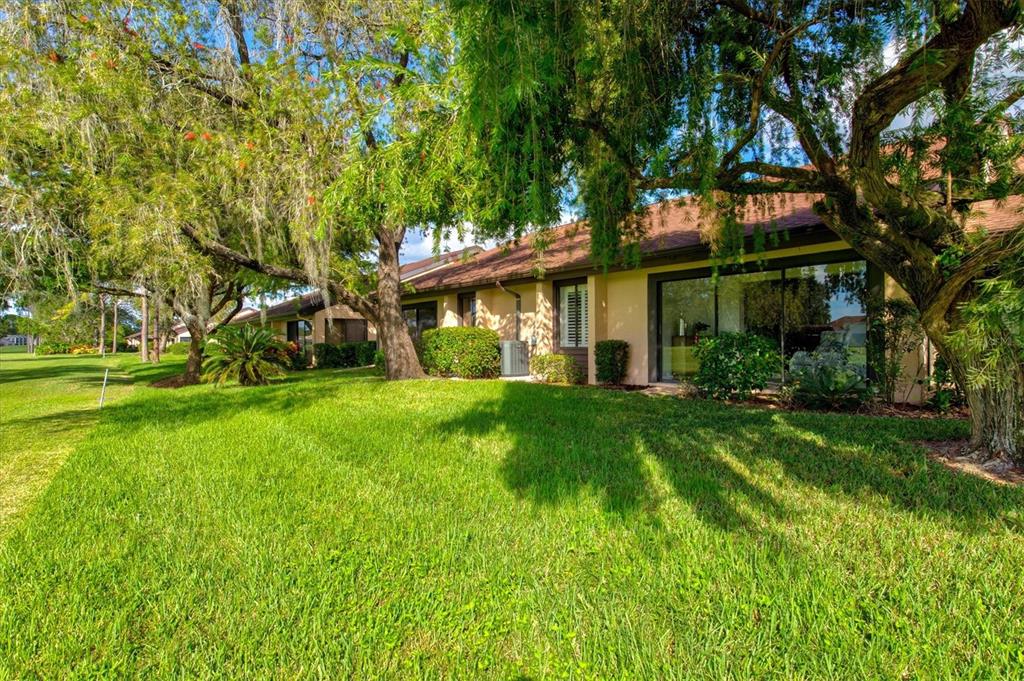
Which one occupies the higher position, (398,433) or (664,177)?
(664,177)

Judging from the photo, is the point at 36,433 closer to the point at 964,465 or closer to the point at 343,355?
the point at 964,465

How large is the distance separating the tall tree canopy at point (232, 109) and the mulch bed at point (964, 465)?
219 inches

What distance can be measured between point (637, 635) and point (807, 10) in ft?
18.9

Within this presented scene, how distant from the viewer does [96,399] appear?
12.2 meters

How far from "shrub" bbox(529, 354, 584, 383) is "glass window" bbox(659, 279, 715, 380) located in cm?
214

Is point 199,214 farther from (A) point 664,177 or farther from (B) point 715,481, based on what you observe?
(B) point 715,481

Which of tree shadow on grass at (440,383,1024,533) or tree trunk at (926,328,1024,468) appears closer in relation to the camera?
tree shadow on grass at (440,383,1024,533)

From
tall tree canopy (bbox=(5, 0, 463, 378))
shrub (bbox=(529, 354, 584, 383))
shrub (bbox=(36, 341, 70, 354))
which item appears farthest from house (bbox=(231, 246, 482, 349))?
shrub (bbox=(36, 341, 70, 354))

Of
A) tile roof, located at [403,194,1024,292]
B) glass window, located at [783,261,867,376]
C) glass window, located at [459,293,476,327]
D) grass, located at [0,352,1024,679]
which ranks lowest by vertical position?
grass, located at [0,352,1024,679]

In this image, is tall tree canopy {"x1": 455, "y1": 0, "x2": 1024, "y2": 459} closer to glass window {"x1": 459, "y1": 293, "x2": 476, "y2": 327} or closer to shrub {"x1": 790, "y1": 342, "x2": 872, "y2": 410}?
shrub {"x1": 790, "y1": 342, "x2": 872, "y2": 410}

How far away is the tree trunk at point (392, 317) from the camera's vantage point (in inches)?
519

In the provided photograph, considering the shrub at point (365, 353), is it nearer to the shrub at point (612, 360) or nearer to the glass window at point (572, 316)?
the glass window at point (572, 316)

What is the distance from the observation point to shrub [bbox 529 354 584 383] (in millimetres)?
12648

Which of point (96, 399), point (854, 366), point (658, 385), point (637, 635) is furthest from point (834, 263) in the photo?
point (96, 399)
